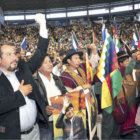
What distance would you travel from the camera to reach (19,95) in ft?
6.76

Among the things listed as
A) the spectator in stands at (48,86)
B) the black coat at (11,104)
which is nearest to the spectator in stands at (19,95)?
the black coat at (11,104)

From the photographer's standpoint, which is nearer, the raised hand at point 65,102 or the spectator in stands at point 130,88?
the raised hand at point 65,102

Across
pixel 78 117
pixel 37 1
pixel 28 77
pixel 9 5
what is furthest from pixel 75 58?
pixel 9 5

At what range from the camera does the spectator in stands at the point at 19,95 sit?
2.07 m

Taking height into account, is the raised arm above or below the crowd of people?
above

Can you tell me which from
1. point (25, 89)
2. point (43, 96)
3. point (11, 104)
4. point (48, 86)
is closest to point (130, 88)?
point (48, 86)

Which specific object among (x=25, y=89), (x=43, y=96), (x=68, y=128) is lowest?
(x=68, y=128)

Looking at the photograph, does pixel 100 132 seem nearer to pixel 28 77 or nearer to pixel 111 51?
pixel 111 51

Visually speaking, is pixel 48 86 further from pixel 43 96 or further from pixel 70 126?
pixel 70 126

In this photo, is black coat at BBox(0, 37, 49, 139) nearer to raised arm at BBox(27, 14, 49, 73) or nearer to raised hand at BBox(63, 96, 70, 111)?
raised arm at BBox(27, 14, 49, 73)

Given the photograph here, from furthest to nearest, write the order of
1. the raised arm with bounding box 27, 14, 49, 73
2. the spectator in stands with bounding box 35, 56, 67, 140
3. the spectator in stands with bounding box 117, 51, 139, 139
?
the spectator in stands with bounding box 117, 51, 139, 139, the spectator in stands with bounding box 35, 56, 67, 140, the raised arm with bounding box 27, 14, 49, 73

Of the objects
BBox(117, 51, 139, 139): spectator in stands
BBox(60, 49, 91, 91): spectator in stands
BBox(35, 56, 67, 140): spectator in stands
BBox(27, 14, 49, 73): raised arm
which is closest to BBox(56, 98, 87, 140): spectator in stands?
BBox(35, 56, 67, 140): spectator in stands

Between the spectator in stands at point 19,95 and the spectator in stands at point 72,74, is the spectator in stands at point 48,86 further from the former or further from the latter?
the spectator in stands at point 19,95

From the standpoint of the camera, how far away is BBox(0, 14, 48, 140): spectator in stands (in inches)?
81.4
